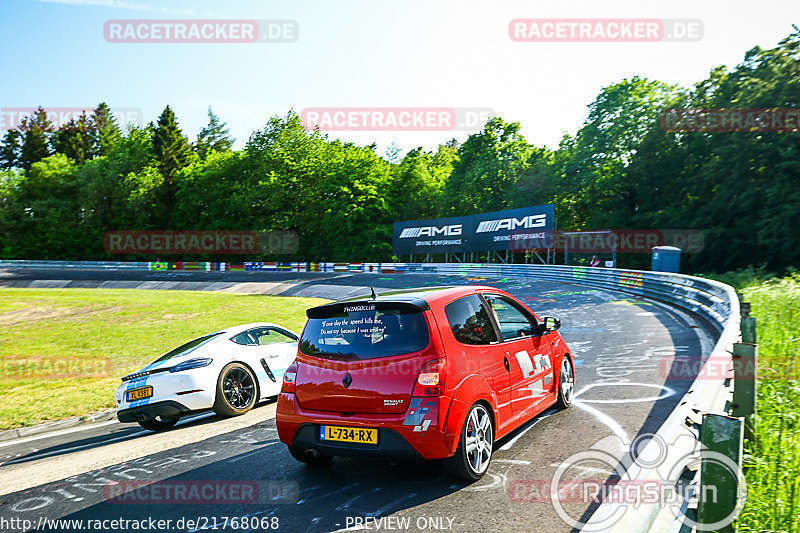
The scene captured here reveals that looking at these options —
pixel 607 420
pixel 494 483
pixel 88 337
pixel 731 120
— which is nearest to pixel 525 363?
pixel 607 420

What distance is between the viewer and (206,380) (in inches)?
310

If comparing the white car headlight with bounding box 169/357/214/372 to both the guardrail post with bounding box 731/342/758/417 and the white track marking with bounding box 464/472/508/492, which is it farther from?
the guardrail post with bounding box 731/342/758/417

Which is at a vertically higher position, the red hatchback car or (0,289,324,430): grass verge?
the red hatchback car

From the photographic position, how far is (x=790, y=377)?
6535 millimetres

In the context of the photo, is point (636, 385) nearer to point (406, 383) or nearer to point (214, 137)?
point (406, 383)

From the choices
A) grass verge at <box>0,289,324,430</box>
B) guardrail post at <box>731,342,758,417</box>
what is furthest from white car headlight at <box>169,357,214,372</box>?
guardrail post at <box>731,342,758,417</box>

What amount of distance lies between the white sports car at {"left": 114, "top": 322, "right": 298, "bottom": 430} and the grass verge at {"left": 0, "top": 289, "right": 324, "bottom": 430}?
2374 mm

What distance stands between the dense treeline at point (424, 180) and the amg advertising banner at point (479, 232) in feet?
37.7

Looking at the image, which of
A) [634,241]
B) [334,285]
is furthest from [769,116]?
[334,285]

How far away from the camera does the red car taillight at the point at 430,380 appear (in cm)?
465

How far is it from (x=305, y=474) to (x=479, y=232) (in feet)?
113

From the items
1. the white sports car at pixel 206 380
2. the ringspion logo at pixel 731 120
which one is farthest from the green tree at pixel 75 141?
the white sports car at pixel 206 380

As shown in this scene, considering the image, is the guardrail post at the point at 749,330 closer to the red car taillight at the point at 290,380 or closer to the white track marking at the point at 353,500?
the white track marking at the point at 353,500

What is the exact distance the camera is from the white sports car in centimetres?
769
